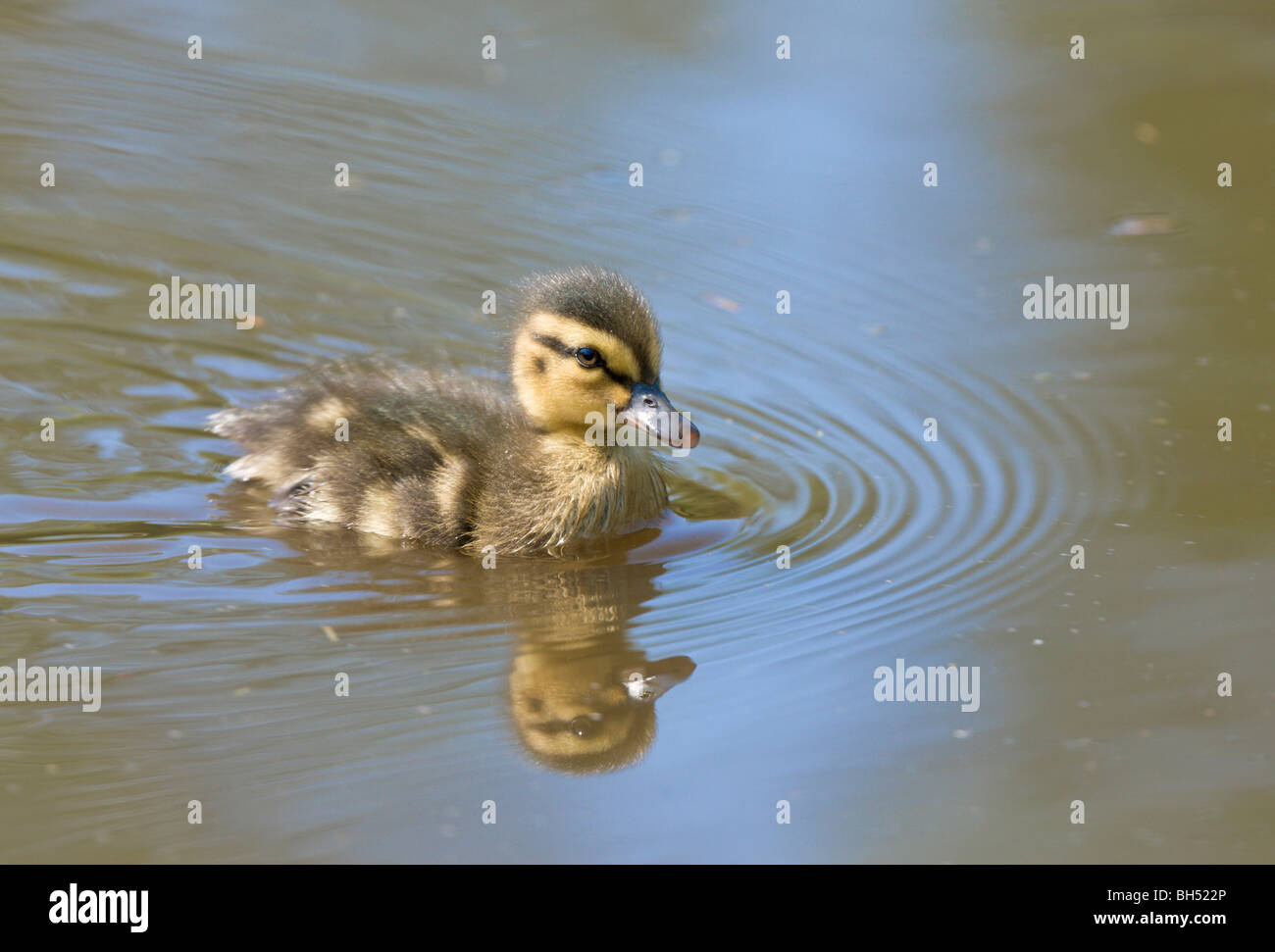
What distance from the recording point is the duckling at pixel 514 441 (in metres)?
4.46

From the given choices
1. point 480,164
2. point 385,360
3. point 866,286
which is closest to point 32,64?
point 480,164

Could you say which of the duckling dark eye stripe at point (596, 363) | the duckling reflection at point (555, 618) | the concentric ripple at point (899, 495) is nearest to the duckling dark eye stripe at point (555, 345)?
the duckling dark eye stripe at point (596, 363)

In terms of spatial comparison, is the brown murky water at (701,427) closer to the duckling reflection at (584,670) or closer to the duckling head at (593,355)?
the duckling reflection at (584,670)

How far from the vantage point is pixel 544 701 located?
3607 mm

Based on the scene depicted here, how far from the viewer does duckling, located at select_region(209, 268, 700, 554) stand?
4461 mm

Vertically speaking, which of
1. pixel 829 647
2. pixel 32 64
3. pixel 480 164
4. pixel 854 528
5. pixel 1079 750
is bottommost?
pixel 1079 750

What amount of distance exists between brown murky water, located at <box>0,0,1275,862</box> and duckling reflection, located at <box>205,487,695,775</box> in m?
0.01

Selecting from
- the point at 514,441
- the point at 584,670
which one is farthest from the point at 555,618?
the point at 514,441

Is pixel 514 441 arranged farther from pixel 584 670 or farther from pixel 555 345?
pixel 584 670

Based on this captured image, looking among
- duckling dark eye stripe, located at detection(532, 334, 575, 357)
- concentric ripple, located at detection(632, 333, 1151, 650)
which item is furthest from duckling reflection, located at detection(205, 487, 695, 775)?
duckling dark eye stripe, located at detection(532, 334, 575, 357)

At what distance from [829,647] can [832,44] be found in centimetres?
394

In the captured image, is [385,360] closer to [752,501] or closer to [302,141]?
[752,501]

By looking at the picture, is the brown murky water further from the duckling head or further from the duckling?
the duckling head

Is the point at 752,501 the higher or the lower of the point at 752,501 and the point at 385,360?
the lower
